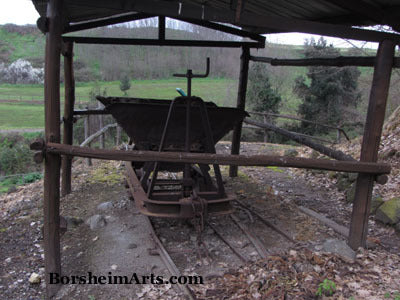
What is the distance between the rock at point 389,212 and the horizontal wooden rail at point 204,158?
144cm

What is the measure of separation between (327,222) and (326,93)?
15.6 meters

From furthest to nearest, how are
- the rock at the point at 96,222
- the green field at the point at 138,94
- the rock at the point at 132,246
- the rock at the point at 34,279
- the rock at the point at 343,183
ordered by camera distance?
the green field at the point at 138,94
the rock at the point at 343,183
the rock at the point at 96,222
the rock at the point at 132,246
the rock at the point at 34,279

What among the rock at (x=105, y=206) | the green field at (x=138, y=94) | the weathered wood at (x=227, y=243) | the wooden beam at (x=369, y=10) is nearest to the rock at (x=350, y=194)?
the weathered wood at (x=227, y=243)

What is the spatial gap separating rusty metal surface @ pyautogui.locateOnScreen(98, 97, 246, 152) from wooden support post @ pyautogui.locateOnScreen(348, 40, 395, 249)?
1.95 m

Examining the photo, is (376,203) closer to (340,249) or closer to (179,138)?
(340,249)

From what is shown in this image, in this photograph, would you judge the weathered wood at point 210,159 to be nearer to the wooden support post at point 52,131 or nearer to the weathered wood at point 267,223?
the wooden support post at point 52,131

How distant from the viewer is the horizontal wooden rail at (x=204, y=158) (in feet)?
10.6

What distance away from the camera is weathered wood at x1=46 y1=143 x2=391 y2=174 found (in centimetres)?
323

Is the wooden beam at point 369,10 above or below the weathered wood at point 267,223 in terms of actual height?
above

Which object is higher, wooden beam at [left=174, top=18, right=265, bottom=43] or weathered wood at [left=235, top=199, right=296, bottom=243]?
wooden beam at [left=174, top=18, right=265, bottom=43]

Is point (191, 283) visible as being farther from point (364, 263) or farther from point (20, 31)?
point (20, 31)

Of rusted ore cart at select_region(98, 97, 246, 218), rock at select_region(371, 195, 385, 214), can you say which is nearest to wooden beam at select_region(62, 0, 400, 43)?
rusted ore cart at select_region(98, 97, 246, 218)

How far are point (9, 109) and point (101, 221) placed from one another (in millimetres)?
23991

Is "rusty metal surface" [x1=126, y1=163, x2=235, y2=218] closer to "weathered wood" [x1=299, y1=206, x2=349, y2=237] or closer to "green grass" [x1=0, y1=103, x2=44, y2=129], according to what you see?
"weathered wood" [x1=299, y1=206, x2=349, y2=237]
